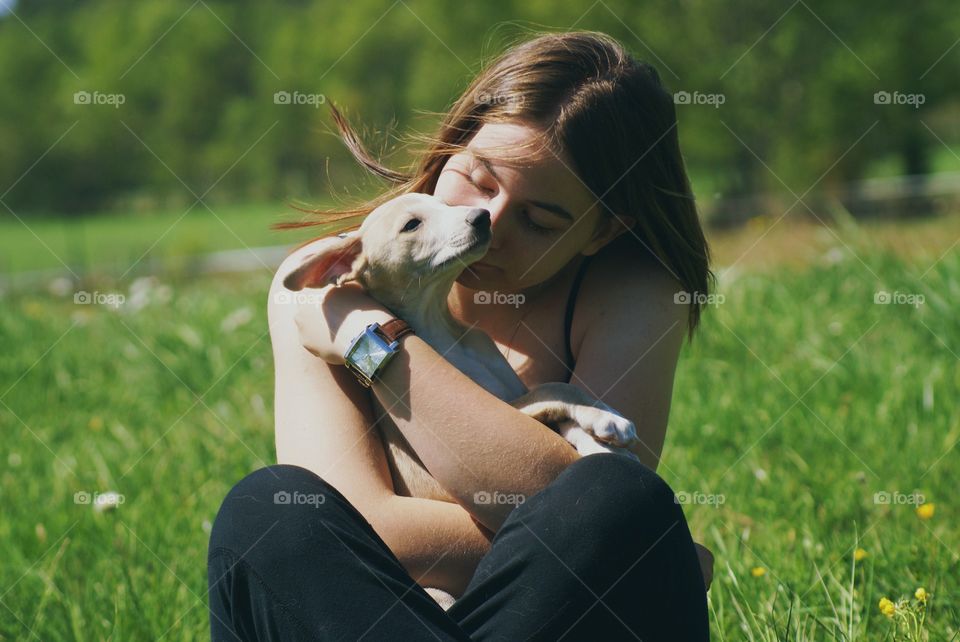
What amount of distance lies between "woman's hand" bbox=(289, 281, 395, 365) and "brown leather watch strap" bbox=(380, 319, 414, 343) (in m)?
0.02

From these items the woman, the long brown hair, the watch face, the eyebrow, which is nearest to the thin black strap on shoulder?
the woman

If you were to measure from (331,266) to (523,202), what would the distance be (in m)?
0.44

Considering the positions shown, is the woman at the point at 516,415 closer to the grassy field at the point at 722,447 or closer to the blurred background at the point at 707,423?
the blurred background at the point at 707,423

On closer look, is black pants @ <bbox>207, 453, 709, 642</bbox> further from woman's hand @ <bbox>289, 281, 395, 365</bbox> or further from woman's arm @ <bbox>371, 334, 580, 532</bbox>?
woman's hand @ <bbox>289, 281, 395, 365</bbox>

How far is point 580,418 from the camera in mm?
2264

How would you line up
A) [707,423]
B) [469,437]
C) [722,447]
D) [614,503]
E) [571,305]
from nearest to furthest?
[614,503], [469,437], [571,305], [722,447], [707,423]

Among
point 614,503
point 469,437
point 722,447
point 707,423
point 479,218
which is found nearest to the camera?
point 614,503

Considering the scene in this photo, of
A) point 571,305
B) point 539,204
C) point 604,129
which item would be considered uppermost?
point 604,129

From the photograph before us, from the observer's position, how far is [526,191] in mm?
2303

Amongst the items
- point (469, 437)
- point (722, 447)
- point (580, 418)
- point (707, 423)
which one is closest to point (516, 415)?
point (469, 437)

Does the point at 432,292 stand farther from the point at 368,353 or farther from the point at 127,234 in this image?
the point at 127,234

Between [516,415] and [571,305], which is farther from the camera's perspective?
[571,305]

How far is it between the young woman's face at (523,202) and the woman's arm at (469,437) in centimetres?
38

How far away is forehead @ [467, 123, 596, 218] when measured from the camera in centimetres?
230
